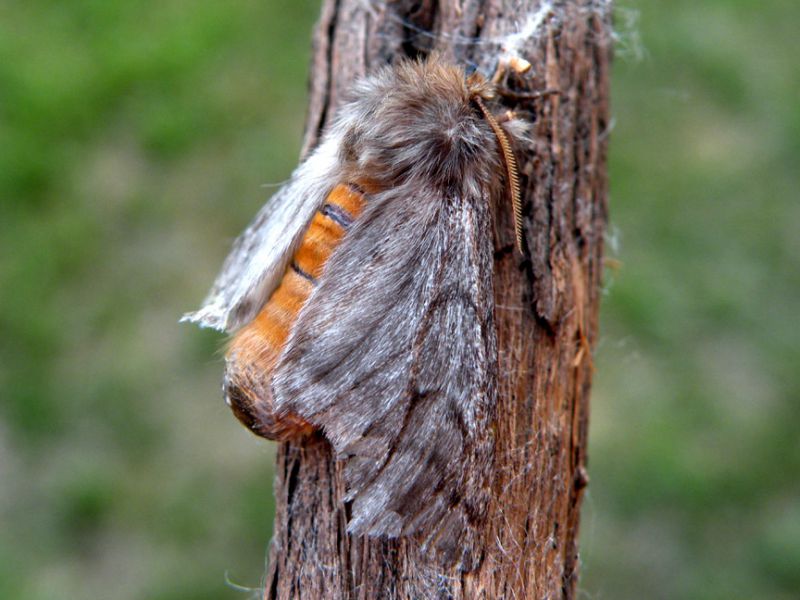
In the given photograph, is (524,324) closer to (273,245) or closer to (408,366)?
(408,366)

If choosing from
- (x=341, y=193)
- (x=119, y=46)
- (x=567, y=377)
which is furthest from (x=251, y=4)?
(x=567, y=377)

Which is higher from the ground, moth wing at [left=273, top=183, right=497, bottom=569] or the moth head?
the moth head

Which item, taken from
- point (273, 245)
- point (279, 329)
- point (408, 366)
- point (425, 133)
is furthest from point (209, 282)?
point (408, 366)

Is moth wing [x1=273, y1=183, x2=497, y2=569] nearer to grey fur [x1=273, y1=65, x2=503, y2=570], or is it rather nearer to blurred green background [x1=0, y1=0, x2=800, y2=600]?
grey fur [x1=273, y1=65, x2=503, y2=570]

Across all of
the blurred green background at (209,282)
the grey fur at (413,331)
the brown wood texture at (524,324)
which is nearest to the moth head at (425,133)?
the grey fur at (413,331)

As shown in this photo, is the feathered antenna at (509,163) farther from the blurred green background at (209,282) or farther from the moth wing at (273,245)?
the blurred green background at (209,282)

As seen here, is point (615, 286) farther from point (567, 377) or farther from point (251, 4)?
point (251, 4)

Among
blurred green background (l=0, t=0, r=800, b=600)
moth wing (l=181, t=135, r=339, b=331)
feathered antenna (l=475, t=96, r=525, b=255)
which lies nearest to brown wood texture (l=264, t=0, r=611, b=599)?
feathered antenna (l=475, t=96, r=525, b=255)
